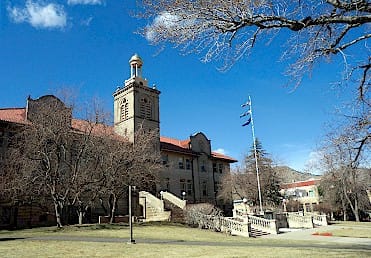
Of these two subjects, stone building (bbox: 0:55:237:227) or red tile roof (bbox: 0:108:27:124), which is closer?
red tile roof (bbox: 0:108:27:124)

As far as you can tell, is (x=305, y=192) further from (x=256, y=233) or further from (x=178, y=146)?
(x=256, y=233)

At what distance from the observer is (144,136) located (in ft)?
113

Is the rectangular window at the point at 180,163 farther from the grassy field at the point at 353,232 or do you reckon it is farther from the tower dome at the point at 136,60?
the grassy field at the point at 353,232

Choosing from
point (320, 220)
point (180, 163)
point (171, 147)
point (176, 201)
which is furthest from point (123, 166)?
point (320, 220)

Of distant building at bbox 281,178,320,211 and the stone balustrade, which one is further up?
distant building at bbox 281,178,320,211

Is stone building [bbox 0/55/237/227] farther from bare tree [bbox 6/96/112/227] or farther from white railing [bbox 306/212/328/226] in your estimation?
white railing [bbox 306/212/328/226]

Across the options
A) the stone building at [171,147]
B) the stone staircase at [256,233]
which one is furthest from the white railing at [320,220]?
the stone building at [171,147]

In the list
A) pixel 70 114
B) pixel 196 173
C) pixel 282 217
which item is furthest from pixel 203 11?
pixel 196 173

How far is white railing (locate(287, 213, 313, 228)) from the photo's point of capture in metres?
36.3

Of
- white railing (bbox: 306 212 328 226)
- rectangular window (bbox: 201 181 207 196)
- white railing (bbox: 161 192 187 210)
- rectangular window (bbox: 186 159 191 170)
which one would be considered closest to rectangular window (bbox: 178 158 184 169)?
rectangular window (bbox: 186 159 191 170)

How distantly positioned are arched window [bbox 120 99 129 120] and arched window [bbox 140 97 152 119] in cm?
178

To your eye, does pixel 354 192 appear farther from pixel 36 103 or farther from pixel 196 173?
pixel 36 103

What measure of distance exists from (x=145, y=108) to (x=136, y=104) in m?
1.61

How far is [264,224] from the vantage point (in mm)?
30609
